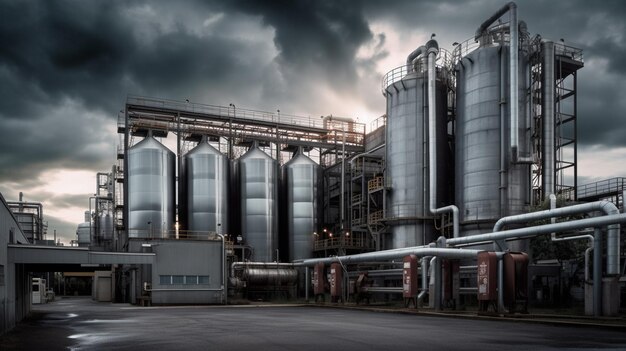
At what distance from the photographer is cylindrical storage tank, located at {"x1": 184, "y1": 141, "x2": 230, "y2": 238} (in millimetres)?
50781

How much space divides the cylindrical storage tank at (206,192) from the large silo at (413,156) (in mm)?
15195

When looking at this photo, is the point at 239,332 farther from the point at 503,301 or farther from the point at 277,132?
the point at 277,132

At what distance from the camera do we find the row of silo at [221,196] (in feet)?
161

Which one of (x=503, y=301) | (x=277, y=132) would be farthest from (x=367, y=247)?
(x=503, y=301)

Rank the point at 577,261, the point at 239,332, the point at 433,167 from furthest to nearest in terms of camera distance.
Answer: the point at 433,167 → the point at 577,261 → the point at 239,332

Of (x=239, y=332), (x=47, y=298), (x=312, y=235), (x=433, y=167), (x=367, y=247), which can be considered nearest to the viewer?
(x=239, y=332)

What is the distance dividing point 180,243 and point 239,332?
78.3 feet

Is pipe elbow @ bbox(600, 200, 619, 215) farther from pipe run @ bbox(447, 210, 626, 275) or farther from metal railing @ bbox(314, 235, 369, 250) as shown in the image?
metal railing @ bbox(314, 235, 369, 250)

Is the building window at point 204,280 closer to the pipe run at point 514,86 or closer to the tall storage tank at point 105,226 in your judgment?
the pipe run at point 514,86

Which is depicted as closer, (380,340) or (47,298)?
(380,340)

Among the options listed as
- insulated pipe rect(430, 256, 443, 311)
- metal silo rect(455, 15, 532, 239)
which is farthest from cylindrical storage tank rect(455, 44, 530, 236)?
insulated pipe rect(430, 256, 443, 311)

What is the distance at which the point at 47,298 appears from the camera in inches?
2413

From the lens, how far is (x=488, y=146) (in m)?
39.6

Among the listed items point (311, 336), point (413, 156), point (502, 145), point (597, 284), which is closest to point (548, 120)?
point (502, 145)
